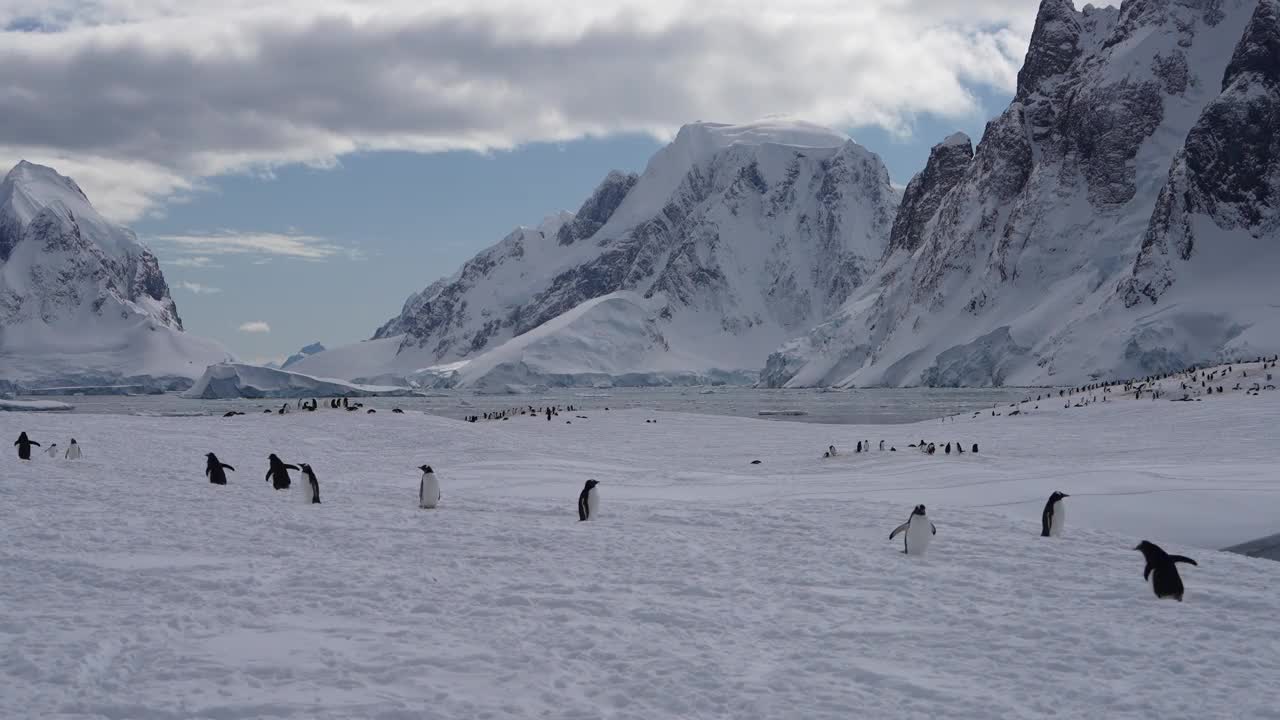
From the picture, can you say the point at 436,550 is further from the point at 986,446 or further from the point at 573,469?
the point at 986,446

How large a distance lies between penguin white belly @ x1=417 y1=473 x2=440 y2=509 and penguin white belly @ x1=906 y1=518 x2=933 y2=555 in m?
7.44

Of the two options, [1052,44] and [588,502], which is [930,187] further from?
[588,502]

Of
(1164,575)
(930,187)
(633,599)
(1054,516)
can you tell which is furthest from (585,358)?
(1164,575)

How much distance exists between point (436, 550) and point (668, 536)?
10.1ft

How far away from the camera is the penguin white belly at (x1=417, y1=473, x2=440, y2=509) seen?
55.4ft

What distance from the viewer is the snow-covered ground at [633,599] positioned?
24.8 feet

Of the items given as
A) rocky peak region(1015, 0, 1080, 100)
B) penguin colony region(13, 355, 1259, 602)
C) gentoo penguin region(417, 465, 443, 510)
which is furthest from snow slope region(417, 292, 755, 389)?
gentoo penguin region(417, 465, 443, 510)

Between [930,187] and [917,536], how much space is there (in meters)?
176

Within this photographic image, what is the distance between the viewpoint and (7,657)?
805cm

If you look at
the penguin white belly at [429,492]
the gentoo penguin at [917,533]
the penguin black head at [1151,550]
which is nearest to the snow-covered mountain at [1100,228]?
the gentoo penguin at [917,533]

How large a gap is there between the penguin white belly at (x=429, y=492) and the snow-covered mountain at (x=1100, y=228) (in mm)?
86937

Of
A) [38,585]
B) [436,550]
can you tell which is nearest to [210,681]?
[38,585]

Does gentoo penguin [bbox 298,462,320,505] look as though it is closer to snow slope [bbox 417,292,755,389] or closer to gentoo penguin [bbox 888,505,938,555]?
gentoo penguin [bbox 888,505,938,555]

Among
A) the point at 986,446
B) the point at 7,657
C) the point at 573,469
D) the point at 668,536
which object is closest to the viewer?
the point at 7,657
